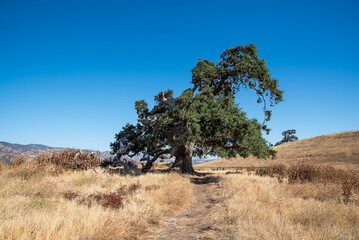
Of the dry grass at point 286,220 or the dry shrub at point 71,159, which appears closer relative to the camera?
the dry grass at point 286,220

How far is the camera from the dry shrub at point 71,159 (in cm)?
1427

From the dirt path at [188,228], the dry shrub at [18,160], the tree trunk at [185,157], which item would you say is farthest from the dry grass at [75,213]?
the tree trunk at [185,157]

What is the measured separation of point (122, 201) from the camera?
7.81 meters

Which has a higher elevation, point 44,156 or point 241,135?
point 241,135

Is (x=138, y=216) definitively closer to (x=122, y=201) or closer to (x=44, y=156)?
(x=122, y=201)

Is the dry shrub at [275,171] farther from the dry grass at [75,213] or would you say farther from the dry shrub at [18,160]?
the dry shrub at [18,160]

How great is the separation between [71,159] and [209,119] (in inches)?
445

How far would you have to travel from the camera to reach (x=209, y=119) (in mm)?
18359

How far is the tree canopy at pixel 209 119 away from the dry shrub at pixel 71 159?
5.88m

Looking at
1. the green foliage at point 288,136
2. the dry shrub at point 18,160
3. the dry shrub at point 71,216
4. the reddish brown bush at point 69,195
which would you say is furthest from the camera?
the green foliage at point 288,136

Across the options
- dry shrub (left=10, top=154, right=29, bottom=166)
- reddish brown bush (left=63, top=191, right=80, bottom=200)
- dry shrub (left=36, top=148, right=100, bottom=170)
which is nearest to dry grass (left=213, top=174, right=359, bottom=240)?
reddish brown bush (left=63, top=191, right=80, bottom=200)

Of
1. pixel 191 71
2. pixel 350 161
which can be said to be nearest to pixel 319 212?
pixel 191 71

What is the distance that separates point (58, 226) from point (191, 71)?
67.3 ft

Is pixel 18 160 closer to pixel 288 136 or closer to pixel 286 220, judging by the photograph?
pixel 286 220
